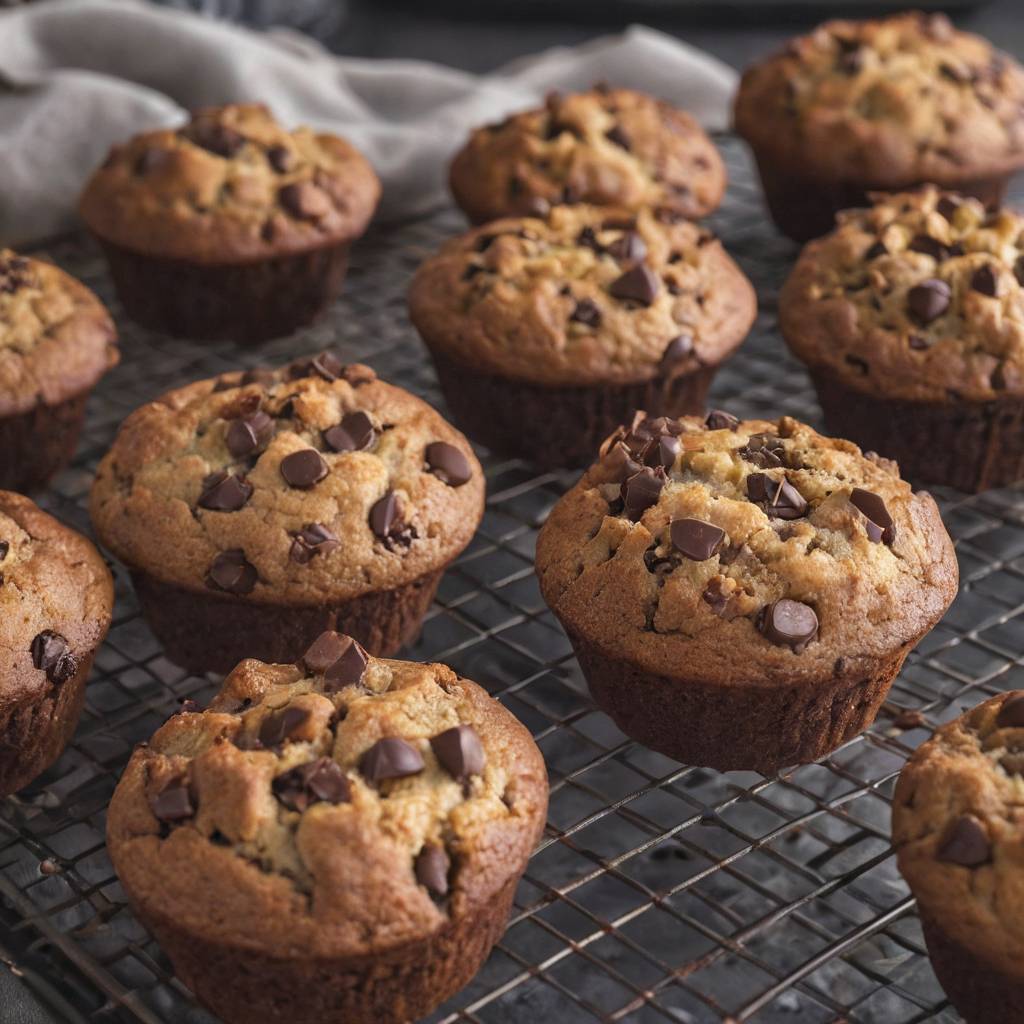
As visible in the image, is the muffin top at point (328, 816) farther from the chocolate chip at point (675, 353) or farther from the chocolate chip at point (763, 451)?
the chocolate chip at point (675, 353)

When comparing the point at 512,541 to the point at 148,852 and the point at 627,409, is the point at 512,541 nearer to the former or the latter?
the point at 627,409

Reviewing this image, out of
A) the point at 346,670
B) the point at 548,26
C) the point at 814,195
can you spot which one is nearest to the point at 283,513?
the point at 346,670

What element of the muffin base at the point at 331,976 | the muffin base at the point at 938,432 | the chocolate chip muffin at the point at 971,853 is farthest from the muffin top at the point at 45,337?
the chocolate chip muffin at the point at 971,853

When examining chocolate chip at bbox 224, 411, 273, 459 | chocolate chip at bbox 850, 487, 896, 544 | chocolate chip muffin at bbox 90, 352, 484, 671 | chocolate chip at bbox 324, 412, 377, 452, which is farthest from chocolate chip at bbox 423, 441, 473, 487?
chocolate chip at bbox 850, 487, 896, 544

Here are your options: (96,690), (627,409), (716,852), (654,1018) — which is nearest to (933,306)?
(627,409)

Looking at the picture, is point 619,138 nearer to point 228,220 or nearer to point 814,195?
point 814,195
